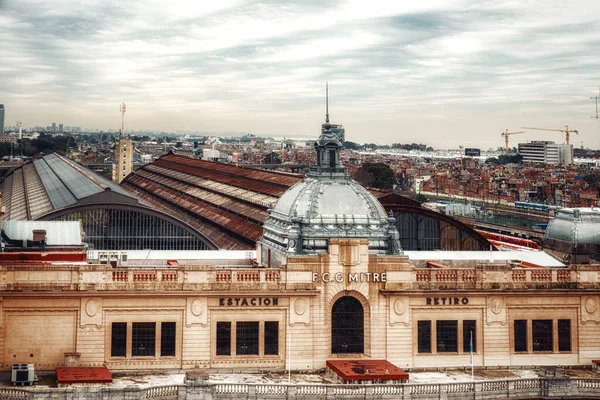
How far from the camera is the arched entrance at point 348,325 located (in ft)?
184

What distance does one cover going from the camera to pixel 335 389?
48.2 meters

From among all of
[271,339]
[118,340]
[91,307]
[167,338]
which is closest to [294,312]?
[271,339]

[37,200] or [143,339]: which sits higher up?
[37,200]

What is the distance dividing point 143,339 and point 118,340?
4.83 ft

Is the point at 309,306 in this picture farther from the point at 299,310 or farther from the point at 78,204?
the point at 78,204

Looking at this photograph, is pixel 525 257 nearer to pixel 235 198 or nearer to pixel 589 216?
pixel 589 216

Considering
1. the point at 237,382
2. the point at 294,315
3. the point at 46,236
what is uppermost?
the point at 46,236

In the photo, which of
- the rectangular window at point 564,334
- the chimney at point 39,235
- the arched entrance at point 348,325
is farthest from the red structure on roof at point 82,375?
the rectangular window at point 564,334

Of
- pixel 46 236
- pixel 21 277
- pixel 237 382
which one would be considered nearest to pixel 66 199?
pixel 46 236

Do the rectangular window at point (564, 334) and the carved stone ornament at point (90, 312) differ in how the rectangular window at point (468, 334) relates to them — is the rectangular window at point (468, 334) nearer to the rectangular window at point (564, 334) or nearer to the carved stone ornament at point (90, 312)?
the rectangular window at point (564, 334)

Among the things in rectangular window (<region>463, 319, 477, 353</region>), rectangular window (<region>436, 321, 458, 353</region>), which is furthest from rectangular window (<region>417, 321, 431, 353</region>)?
rectangular window (<region>463, 319, 477, 353</region>)

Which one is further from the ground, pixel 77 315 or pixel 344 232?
pixel 344 232

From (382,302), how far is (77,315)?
18.6m

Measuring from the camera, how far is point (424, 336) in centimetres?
5653
